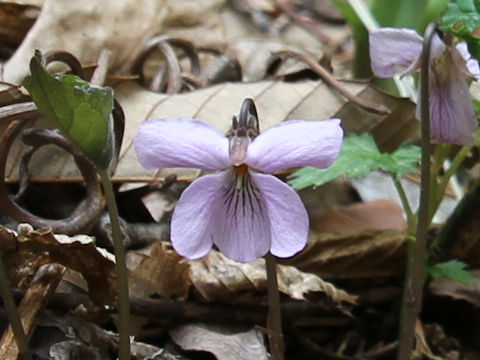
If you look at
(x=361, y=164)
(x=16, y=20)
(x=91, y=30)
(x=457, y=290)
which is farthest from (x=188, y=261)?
(x=16, y=20)

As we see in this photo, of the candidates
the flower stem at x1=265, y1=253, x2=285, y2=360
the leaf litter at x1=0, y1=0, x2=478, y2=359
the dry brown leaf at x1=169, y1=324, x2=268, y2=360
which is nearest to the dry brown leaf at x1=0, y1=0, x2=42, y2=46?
the leaf litter at x1=0, y1=0, x2=478, y2=359

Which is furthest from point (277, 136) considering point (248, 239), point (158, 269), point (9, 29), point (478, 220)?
point (9, 29)

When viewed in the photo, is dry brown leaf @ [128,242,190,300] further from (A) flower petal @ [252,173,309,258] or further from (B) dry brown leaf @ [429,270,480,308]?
(B) dry brown leaf @ [429,270,480,308]

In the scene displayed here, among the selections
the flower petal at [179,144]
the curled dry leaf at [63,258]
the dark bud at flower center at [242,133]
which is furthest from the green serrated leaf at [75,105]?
the curled dry leaf at [63,258]

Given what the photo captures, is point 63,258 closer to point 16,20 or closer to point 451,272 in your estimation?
point 451,272

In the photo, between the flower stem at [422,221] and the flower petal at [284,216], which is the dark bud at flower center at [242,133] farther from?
the flower stem at [422,221]
